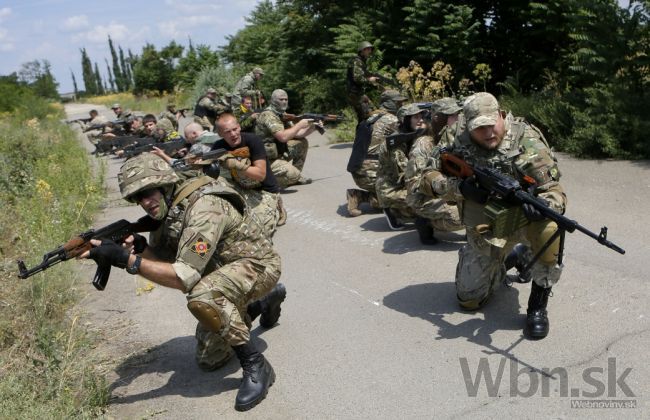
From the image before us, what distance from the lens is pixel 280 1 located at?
60.6ft

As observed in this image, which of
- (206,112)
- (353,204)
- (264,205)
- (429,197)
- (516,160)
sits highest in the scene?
(516,160)

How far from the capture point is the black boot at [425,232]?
6004 millimetres

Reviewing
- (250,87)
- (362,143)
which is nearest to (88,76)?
(250,87)

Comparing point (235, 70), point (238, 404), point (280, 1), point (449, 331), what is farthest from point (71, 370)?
point (235, 70)

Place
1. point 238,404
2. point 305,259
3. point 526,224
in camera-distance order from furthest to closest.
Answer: point 305,259 < point 526,224 < point 238,404

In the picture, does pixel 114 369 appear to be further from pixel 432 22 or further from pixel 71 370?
pixel 432 22

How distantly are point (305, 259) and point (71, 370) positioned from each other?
2.86 meters

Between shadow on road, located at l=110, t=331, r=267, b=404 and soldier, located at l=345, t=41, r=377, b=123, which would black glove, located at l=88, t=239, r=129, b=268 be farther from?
soldier, located at l=345, t=41, r=377, b=123

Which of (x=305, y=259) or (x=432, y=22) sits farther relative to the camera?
(x=432, y=22)

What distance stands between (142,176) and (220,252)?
70 cm

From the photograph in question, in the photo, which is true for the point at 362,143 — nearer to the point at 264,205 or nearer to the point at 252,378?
the point at 264,205

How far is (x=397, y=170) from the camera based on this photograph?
6.50 meters

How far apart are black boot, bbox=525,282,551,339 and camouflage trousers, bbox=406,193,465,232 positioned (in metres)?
1.83

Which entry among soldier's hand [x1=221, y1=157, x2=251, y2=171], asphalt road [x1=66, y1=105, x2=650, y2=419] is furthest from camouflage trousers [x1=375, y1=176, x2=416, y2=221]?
soldier's hand [x1=221, y1=157, x2=251, y2=171]
